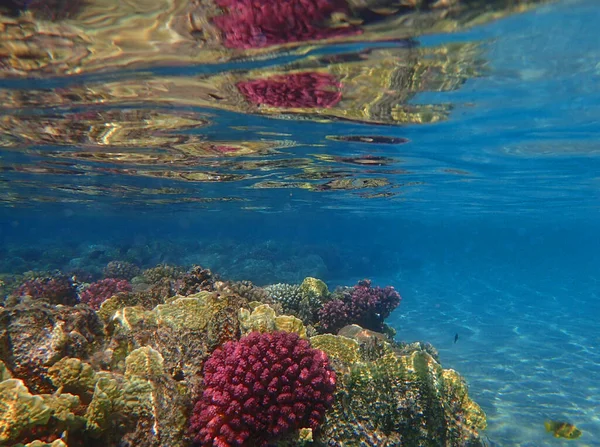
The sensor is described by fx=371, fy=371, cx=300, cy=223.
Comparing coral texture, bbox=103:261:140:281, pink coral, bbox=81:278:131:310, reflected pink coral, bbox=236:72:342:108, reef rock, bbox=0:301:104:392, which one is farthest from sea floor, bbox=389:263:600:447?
coral texture, bbox=103:261:140:281

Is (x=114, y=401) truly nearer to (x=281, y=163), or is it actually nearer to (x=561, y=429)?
(x=561, y=429)

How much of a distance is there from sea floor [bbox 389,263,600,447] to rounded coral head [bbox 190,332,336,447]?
903cm

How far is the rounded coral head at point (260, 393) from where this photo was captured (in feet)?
13.6

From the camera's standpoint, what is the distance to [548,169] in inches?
837

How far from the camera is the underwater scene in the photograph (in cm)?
436

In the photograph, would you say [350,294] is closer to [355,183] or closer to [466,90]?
[466,90]

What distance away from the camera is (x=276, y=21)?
6.56 m

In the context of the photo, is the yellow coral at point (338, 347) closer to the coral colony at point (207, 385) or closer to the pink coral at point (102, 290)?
the coral colony at point (207, 385)

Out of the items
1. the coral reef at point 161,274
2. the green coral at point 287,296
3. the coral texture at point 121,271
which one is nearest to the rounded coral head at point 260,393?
the green coral at point 287,296

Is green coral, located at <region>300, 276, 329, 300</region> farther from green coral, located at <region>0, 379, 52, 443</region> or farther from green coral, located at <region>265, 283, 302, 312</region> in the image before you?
green coral, located at <region>0, 379, 52, 443</region>

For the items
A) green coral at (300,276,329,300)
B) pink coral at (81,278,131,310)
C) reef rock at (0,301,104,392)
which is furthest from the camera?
pink coral at (81,278,131,310)

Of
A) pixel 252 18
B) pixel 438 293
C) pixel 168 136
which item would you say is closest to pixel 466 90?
pixel 252 18

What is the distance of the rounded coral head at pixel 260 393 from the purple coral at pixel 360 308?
21.1 feet

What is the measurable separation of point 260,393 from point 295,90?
26.4 ft
